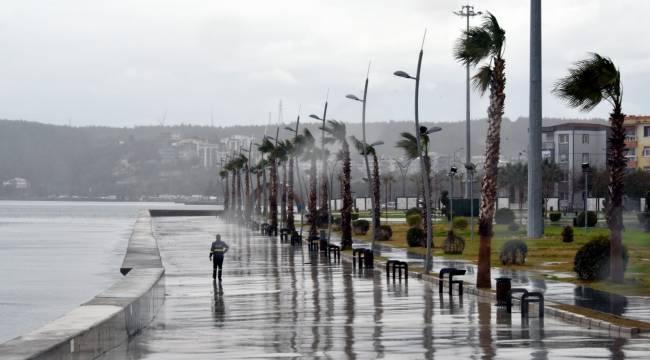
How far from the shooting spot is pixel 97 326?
60.5 feet

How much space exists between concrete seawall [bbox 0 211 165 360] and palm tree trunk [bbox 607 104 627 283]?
1251cm

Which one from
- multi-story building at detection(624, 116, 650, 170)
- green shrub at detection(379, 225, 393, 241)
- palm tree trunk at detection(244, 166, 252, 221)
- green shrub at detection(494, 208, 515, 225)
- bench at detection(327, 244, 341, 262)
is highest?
multi-story building at detection(624, 116, 650, 170)

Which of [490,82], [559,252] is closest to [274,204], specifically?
[559,252]

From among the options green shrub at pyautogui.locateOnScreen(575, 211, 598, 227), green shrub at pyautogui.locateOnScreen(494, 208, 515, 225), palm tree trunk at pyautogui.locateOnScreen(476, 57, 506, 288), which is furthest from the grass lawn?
palm tree trunk at pyautogui.locateOnScreen(476, 57, 506, 288)

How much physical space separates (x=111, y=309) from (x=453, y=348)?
580cm

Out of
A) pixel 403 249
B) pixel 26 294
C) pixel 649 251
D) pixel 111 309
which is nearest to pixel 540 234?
pixel 403 249

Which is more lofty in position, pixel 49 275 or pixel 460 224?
pixel 460 224

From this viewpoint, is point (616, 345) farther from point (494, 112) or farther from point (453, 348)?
point (494, 112)

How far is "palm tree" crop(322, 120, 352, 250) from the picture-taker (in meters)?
62.2

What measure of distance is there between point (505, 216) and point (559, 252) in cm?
3460

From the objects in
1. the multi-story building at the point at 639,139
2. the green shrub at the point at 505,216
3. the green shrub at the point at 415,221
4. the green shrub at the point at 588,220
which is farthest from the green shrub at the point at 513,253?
the multi-story building at the point at 639,139

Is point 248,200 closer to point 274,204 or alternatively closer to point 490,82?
point 274,204

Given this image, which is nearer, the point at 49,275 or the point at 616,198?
the point at 616,198

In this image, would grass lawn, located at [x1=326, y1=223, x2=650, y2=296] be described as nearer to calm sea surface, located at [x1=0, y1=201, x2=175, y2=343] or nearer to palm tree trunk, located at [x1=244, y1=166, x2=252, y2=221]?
calm sea surface, located at [x1=0, y1=201, x2=175, y2=343]
